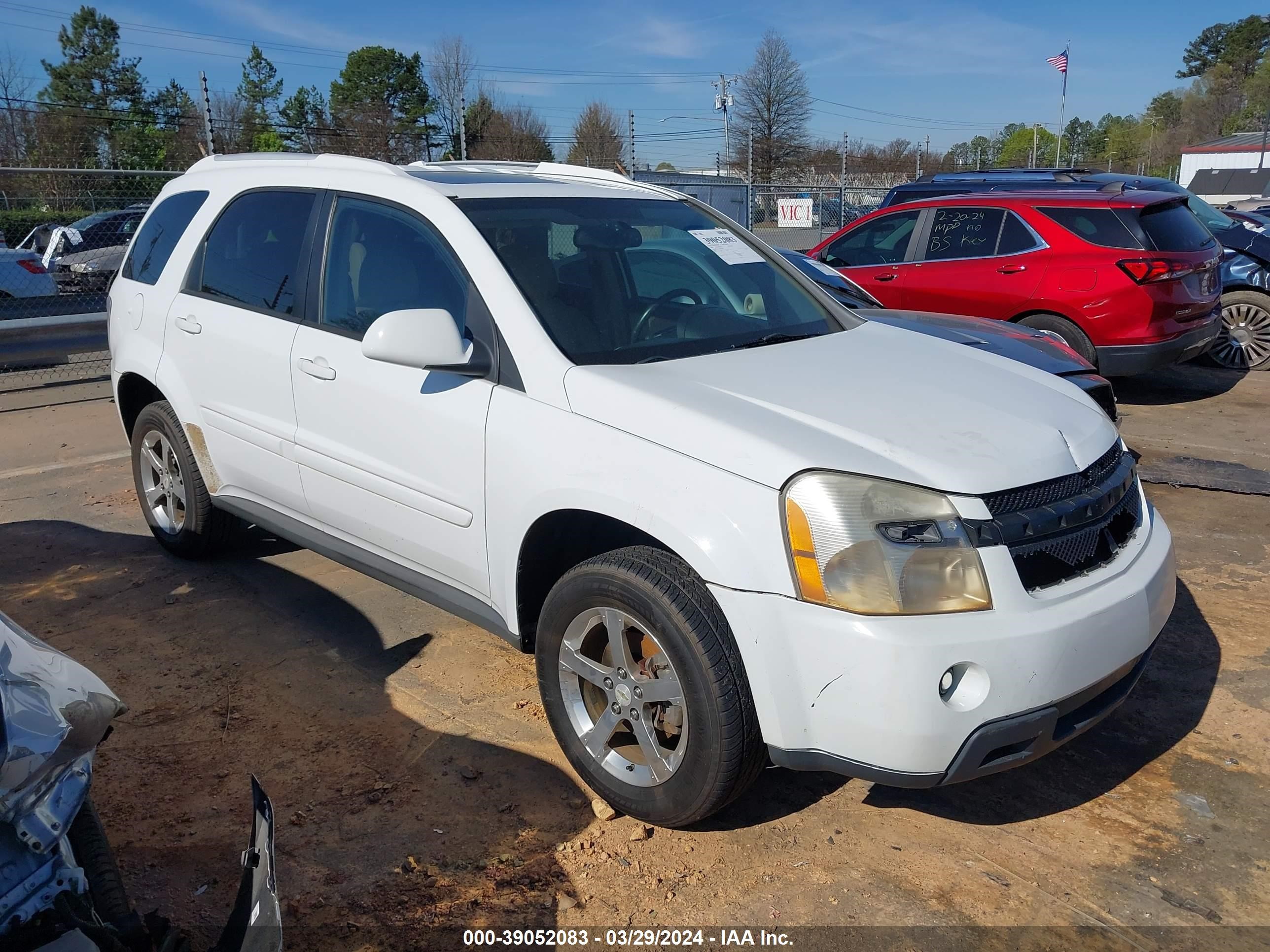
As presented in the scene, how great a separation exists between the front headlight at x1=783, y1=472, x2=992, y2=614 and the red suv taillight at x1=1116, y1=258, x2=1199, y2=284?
644 cm

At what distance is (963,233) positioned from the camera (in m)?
8.91

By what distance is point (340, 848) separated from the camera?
2902 millimetres

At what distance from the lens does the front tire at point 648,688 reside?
8.54 feet

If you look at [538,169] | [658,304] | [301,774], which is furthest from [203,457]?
[658,304]

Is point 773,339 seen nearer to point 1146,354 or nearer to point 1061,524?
point 1061,524

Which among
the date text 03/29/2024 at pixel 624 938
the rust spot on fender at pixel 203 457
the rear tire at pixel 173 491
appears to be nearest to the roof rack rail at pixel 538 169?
the rust spot on fender at pixel 203 457

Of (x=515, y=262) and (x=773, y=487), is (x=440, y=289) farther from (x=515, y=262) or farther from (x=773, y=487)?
(x=773, y=487)

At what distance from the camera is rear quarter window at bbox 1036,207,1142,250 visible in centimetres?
806

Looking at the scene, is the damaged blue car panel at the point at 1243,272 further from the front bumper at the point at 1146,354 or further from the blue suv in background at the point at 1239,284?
the front bumper at the point at 1146,354

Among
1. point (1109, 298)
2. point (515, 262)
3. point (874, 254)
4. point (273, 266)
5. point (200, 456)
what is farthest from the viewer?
point (874, 254)

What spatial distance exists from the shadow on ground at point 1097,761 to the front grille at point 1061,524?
82 cm

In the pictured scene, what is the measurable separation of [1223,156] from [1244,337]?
81851mm

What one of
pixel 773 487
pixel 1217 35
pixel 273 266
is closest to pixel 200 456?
pixel 273 266

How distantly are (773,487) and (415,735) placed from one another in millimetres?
1708
